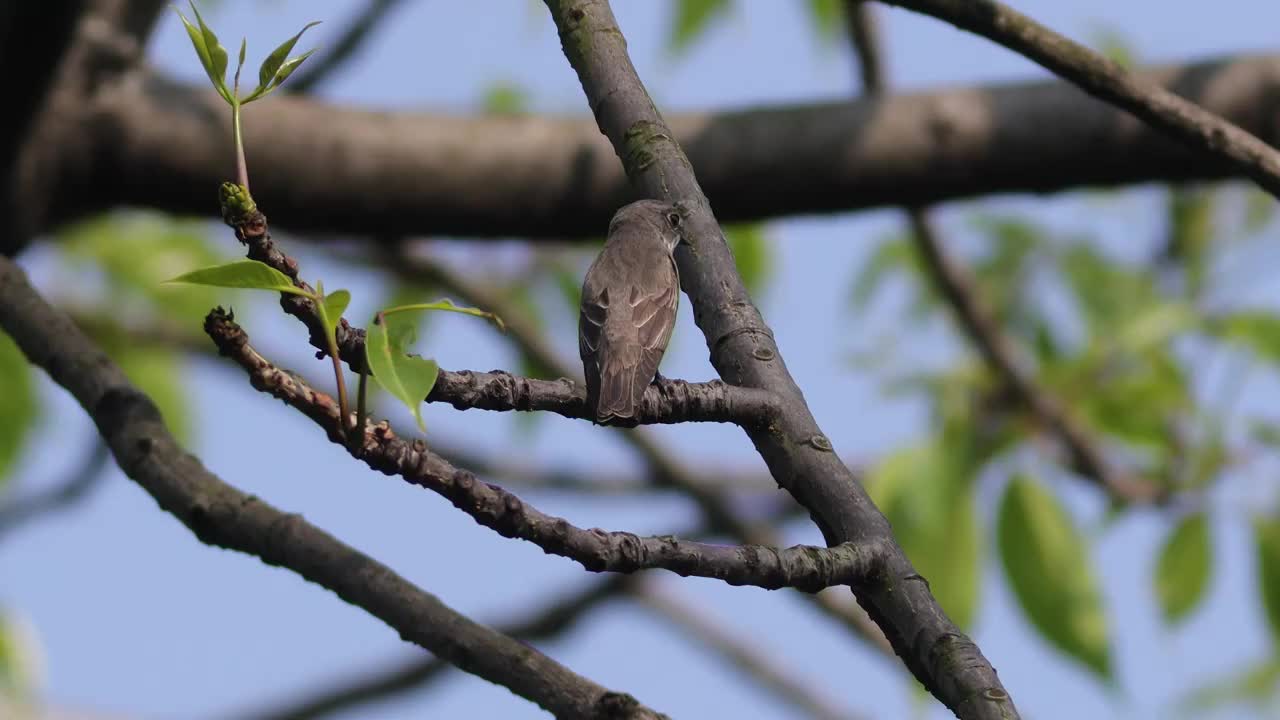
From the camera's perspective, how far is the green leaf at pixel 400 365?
1722mm

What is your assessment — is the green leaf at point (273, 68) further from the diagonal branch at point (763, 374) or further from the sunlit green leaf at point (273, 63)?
the diagonal branch at point (763, 374)

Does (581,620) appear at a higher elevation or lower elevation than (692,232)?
higher

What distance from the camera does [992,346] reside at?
239 inches

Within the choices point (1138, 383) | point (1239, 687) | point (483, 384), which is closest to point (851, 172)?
point (1138, 383)

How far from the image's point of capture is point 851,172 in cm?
514

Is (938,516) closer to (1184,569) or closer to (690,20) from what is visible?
(1184,569)

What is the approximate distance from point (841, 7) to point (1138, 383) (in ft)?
5.97

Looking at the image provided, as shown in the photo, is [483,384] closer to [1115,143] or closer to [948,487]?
[948,487]

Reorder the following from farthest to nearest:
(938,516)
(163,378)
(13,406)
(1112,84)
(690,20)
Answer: (163,378), (13,406), (690,20), (938,516), (1112,84)

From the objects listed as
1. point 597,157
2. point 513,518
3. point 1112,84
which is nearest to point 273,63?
point 513,518

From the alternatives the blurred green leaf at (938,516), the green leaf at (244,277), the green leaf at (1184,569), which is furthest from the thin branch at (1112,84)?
the green leaf at (1184,569)

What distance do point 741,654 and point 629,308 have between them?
5621 mm

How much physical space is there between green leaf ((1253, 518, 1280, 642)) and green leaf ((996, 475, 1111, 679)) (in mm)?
600

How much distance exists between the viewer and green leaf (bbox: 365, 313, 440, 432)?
1.72 metres
